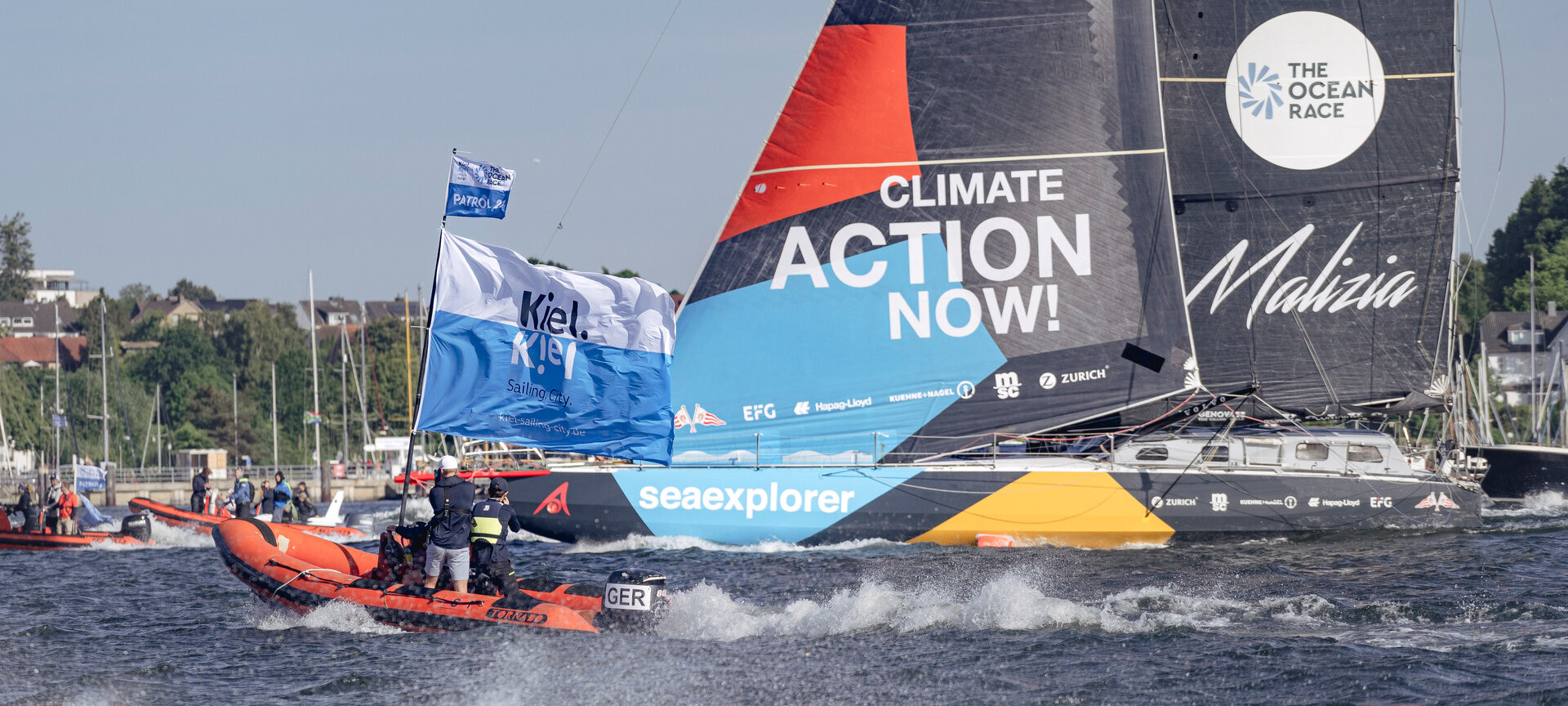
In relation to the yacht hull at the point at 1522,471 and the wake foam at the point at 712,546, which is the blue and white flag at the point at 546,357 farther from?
the yacht hull at the point at 1522,471

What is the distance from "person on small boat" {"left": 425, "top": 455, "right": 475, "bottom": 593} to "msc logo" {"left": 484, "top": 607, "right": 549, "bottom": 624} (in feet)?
1.77

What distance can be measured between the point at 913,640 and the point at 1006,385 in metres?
9.91

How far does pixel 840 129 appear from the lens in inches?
955

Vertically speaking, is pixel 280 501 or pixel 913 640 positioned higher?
pixel 280 501

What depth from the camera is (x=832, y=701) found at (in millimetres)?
12484

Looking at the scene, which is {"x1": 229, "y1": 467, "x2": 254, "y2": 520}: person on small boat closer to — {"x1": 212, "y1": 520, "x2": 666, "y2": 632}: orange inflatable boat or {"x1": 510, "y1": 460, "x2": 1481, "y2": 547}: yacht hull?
{"x1": 510, "y1": 460, "x2": 1481, "y2": 547}: yacht hull

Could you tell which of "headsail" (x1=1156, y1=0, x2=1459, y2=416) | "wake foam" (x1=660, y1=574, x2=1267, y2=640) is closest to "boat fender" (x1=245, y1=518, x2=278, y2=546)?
"wake foam" (x1=660, y1=574, x2=1267, y2=640)

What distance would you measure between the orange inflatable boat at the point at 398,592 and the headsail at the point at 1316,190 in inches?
584

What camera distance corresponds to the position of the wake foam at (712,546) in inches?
914

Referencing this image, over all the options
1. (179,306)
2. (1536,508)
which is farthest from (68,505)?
A: (179,306)

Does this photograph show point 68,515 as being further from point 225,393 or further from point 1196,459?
point 225,393

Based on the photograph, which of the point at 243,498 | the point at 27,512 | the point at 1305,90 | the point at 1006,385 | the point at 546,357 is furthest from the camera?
the point at 27,512

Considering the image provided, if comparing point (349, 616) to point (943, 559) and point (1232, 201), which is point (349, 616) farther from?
point (1232, 201)

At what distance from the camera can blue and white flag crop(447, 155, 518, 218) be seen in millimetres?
16328
